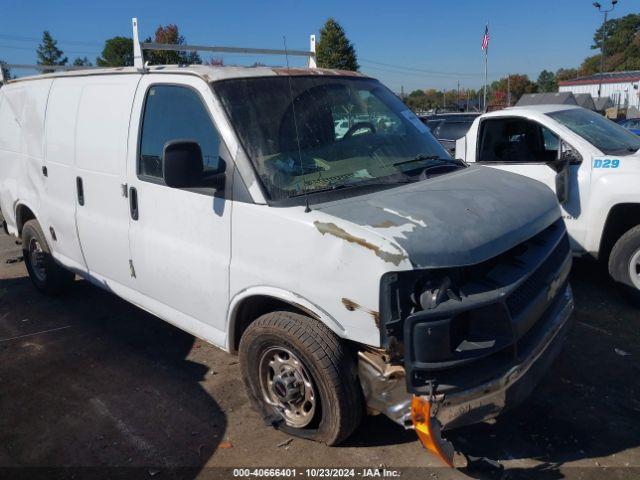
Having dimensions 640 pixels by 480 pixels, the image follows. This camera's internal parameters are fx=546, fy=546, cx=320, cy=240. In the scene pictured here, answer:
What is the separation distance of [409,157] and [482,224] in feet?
3.61

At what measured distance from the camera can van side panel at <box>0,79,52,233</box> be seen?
17.1 feet

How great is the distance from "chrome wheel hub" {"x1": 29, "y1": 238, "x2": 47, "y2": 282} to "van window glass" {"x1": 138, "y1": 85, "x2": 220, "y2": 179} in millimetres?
2480

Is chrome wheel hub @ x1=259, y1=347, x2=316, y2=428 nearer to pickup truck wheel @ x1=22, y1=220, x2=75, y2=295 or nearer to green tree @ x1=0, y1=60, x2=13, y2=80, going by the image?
pickup truck wheel @ x1=22, y1=220, x2=75, y2=295

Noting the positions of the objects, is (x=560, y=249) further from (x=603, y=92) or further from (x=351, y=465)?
(x=603, y=92)

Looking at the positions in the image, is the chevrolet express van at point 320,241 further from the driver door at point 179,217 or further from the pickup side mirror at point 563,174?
the pickup side mirror at point 563,174

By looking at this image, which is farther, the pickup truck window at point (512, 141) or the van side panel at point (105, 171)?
the pickup truck window at point (512, 141)

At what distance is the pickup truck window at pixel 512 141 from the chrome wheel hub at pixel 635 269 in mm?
1701

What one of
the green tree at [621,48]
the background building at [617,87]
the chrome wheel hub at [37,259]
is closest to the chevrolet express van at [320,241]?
the chrome wheel hub at [37,259]

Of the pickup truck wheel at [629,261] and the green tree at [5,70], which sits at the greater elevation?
the green tree at [5,70]

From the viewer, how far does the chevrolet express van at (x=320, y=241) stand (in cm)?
264

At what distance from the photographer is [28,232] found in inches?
226

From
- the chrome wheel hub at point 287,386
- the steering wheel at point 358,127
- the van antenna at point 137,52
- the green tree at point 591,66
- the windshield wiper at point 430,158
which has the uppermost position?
the green tree at point 591,66

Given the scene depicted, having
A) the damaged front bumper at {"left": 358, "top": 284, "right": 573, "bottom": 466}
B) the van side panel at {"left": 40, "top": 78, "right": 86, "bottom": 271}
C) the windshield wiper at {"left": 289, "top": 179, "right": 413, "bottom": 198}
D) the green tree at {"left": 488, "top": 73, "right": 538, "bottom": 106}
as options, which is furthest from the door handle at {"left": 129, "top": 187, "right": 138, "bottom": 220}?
the green tree at {"left": 488, "top": 73, "right": 538, "bottom": 106}

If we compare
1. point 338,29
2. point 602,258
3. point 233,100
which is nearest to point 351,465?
point 233,100
